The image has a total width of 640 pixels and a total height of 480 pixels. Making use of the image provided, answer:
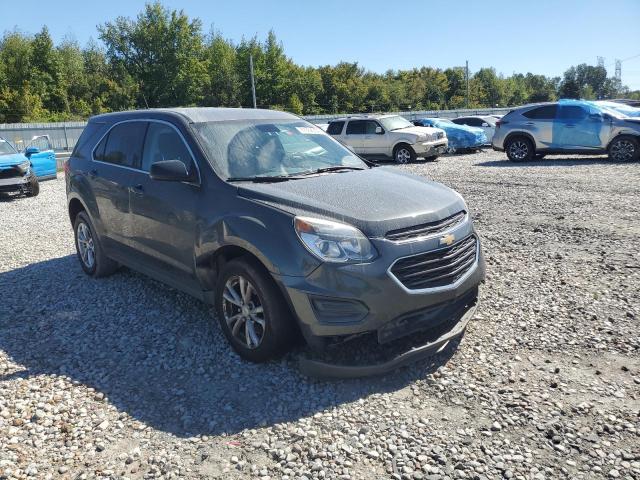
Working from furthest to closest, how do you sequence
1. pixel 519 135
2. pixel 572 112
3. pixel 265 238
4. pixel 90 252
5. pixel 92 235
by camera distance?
pixel 519 135 < pixel 572 112 < pixel 90 252 < pixel 92 235 < pixel 265 238

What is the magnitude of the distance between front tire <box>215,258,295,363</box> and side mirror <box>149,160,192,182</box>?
2.73 ft

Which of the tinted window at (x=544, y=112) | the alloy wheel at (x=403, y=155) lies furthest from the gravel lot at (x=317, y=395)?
the alloy wheel at (x=403, y=155)

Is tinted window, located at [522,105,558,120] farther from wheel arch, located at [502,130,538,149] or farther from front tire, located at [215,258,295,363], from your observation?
front tire, located at [215,258,295,363]

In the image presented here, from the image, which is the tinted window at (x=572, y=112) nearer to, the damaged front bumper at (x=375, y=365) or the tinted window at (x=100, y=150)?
the tinted window at (x=100, y=150)

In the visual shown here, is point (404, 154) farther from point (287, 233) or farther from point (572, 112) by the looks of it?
point (287, 233)

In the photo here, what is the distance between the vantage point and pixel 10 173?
13.3 m

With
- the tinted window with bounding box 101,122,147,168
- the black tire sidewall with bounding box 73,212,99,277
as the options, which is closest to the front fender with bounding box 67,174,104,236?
the black tire sidewall with bounding box 73,212,99,277

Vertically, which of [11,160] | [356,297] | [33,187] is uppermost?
[11,160]

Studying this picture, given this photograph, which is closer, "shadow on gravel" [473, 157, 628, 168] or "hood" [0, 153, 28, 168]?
"hood" [0, 153, 28, 168]

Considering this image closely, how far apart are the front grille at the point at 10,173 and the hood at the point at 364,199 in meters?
11.5

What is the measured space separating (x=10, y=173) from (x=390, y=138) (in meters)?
11.6

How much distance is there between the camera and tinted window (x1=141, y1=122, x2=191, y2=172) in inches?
185

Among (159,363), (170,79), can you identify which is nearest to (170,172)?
(159,363)

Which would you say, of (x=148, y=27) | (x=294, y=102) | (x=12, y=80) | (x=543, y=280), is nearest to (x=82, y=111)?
(x=12, y=80)
